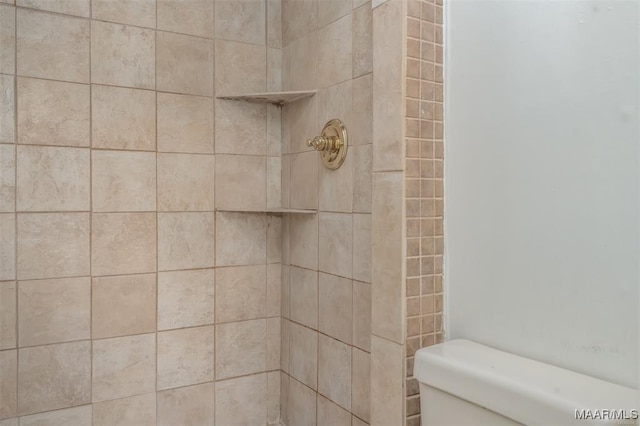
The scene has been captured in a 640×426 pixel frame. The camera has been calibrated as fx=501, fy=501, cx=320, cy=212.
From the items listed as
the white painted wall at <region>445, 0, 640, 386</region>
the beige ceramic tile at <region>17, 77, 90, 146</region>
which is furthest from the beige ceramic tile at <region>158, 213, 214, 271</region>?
the white painted wall at <region>445, 0, 640, 386</region>

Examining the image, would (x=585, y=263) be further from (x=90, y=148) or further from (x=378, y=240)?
(x=90, y=148)

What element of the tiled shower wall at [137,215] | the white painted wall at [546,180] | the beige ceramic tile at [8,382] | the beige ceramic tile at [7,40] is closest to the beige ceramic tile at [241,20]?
the tiled shower wall at [137,215]

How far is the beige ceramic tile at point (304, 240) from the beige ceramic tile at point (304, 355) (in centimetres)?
22

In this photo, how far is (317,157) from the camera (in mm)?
1615

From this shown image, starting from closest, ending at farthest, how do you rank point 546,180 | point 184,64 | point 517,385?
point 517,385, point 546,180, point 184,64

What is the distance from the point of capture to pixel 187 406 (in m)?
1.68

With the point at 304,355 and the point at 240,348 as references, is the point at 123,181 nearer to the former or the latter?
the point at 240,348

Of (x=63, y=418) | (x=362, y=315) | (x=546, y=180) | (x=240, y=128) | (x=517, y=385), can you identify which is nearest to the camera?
(x=517, y=385)

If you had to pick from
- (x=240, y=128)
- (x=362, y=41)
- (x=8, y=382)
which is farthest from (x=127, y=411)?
(x=362, y=41)

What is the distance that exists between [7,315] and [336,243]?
96 centimetres

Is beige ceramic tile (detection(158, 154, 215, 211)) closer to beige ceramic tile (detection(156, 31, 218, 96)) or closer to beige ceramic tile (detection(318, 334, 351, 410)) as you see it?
beige ceramic tile (detection(156, 31, 218, 96))

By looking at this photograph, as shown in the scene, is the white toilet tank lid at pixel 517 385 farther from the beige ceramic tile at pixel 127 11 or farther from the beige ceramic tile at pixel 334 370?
the beige ceramic tile at pixel 127 11

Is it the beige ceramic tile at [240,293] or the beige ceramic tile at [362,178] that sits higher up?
the beige ceramic tile at [362,178]

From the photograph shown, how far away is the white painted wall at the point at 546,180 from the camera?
2.90ft
